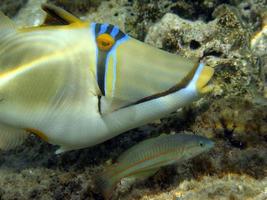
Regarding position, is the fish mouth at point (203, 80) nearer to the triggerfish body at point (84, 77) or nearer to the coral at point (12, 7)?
the triggerfish body at point (84, 77)

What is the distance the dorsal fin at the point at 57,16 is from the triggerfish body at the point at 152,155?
0.90 m

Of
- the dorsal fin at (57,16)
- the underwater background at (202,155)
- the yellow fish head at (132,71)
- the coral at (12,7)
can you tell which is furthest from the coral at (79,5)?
the yellow fish head at (132,71)

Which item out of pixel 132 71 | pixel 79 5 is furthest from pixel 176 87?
pixel 79 5

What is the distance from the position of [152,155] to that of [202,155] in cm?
43

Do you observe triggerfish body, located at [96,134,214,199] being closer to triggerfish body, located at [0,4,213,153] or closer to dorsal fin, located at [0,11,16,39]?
triggerfish body, located at [0,4,213,153]

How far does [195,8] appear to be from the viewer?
431 centimetres

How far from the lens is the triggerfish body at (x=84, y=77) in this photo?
6.92 ft

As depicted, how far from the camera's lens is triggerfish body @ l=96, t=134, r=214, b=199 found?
7.32ft

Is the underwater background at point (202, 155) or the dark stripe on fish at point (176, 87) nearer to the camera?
the dark stripe on fish at point (176, 87)

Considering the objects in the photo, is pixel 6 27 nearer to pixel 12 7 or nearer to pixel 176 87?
pixel 176 87

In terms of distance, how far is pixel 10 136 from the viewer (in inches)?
94.1

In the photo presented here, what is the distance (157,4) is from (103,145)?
7.08 feet

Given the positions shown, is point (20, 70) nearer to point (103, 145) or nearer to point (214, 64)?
point (103, 145)

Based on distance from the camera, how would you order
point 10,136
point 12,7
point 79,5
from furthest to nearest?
1. point 12,7
2. point 79,5
3. point 10,136
